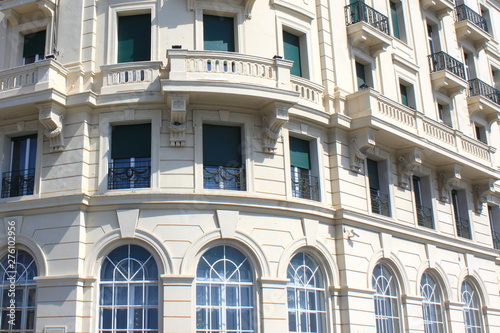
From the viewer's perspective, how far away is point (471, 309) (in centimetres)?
2408

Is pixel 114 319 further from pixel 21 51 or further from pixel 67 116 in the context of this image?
pixel 21 51

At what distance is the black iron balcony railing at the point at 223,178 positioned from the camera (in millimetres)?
17594

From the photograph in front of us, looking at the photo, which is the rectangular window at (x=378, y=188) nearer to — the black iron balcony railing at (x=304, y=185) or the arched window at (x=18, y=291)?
the black iron balcony railing at (x=304, y=185)

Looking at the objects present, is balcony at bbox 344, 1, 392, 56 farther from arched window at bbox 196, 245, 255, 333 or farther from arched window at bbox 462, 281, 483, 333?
arched window at bbox 462, 281, 483, 333

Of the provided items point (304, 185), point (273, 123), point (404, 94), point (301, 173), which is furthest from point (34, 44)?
point (404, 94)

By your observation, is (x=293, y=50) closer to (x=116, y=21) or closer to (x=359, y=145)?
(x=359, y=145)

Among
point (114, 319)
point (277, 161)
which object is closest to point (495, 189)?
point (277, 161)

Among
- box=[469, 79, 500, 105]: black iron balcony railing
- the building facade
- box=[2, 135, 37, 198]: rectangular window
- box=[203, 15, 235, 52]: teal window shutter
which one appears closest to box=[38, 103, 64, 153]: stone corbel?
the building facade

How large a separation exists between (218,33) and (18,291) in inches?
369

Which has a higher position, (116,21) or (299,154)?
(116,21)

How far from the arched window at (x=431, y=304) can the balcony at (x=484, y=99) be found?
9121 mm

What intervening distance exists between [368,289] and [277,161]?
477 centimetres

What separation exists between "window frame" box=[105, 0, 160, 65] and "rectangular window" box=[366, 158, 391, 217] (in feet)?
26.5

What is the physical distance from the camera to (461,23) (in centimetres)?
2859
